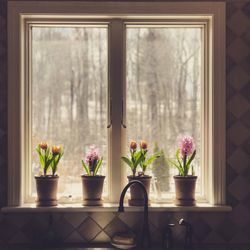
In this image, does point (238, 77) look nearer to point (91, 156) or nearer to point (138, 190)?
point (138, 190)

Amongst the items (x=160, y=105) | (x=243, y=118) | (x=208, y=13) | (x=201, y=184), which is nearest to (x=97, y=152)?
(x=160, y=105)

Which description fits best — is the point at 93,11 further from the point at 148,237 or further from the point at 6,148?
the point at 148,237

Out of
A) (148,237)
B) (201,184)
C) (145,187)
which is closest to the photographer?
(148,237)

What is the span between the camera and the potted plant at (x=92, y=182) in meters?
2.62

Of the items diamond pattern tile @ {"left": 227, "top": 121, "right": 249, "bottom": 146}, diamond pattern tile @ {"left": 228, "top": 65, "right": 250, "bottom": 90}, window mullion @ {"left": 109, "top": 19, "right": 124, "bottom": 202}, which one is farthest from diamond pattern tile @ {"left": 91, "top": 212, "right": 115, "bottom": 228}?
diamond pattern tile @ {"left": 228, "top": 65, "right": 250, "bottom": 90}

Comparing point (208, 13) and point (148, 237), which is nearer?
point (148, 237)

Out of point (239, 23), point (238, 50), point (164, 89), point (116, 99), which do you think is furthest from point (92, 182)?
point (239, 23)

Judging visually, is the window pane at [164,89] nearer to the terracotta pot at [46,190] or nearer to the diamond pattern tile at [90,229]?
the diamond pattern tile at [90,229]

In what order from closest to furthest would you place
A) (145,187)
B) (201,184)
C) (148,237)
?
1. (148,237)
2. (145,187)
3. (201,184)

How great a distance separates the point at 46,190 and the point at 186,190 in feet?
2.94

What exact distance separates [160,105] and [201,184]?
60 cm

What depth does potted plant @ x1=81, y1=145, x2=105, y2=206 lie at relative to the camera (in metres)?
2.62

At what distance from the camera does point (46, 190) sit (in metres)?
2.62

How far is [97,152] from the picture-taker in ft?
8.63
